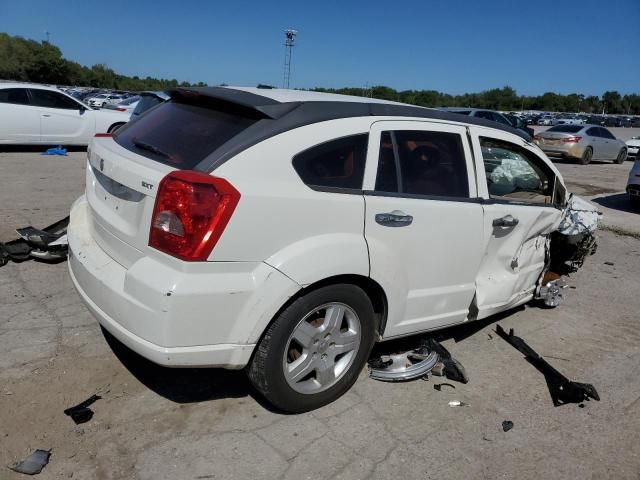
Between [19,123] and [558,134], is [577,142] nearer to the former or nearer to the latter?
[558,134]

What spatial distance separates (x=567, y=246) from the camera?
5.44m

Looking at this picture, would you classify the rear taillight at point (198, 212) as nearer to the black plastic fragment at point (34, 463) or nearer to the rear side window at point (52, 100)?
the black plastic fragment at point (34, 463)

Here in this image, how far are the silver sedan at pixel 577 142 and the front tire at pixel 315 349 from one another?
1805 centimetres

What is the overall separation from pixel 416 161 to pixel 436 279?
76 centimetres

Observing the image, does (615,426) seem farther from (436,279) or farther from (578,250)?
(578,250)

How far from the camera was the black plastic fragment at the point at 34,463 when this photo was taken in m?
2.49

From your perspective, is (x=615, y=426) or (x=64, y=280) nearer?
(x=615, y=426)

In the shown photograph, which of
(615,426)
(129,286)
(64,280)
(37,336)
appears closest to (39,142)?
(64,280)

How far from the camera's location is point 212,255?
253 centimetres

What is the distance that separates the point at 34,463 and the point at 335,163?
6.76 feet

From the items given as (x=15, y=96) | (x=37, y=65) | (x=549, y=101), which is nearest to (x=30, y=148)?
(x=15, y=96)

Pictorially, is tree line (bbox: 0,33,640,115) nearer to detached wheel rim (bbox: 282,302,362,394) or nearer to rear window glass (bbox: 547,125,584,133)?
rear window glass (bbox: 547,125,584,133)

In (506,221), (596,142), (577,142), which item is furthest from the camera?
(596,142)

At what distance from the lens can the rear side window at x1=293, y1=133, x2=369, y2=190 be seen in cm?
282
